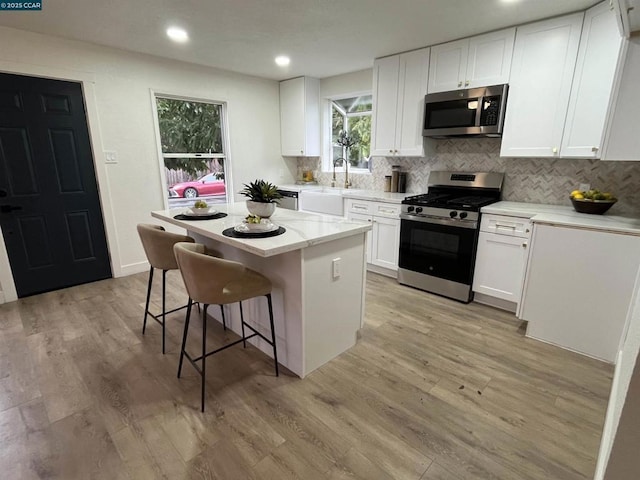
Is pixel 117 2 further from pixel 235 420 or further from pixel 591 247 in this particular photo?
pixel 591 247

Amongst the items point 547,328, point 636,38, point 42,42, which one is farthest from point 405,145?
point 42,42

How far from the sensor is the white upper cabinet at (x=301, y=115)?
479 cm

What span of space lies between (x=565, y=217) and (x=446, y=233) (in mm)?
948

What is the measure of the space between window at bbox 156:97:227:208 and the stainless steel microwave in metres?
2.88

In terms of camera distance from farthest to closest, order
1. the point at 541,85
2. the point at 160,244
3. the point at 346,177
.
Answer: the point at 346,177 < the point at 541,85 < the point at 160,244

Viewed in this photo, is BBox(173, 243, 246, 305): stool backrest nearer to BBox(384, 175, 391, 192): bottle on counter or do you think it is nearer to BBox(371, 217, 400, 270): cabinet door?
BBox(371, 217, 400, 270): cabinet door

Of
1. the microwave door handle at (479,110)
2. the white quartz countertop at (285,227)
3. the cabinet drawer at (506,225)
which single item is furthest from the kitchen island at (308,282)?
the microwave door handle at (479,110)

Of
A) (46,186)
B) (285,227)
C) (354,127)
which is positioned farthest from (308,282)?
(354,127)

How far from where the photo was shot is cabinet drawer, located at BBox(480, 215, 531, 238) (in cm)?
273

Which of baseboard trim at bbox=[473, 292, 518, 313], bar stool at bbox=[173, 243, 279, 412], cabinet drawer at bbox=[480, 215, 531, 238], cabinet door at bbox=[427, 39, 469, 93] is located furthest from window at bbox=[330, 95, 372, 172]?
bar stool at bbox=[173, 243, 279, 412]

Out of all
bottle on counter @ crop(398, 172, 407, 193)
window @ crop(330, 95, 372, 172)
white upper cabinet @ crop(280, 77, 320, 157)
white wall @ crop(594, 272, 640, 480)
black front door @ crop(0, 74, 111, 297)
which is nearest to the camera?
white wall @ crop(594, 272, 640, 480)

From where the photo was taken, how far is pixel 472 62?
3088 millimetres

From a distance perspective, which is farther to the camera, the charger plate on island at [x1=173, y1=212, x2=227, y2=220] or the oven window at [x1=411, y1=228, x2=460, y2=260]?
the oven window at [x1=411, y1=228, x2=460, y2=260]

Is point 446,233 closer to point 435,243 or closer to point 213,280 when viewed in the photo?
point 435,243
